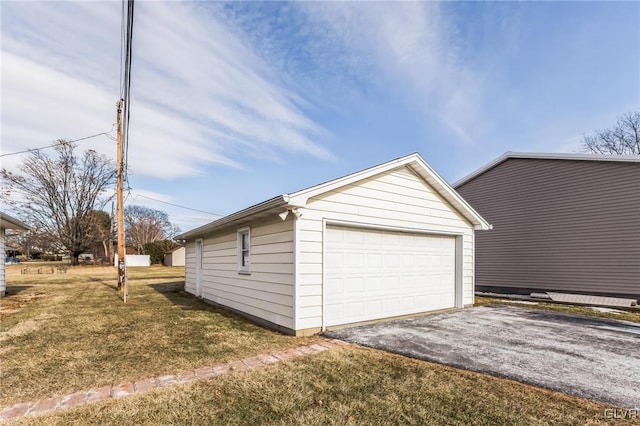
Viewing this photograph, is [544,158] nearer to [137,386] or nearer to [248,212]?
[248,212]

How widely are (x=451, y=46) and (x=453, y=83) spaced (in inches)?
74.7

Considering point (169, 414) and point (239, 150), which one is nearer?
point (169, 414)

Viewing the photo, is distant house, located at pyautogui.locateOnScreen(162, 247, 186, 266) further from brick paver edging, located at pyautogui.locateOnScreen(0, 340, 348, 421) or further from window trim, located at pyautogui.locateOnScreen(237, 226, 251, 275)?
brick paver edging, located at pyautogui.locateOnScreen(0, 340, 348, 421)

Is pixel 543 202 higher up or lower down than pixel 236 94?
lower down

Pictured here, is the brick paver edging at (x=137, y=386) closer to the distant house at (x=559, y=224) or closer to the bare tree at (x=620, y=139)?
the distant house at (x=559, y=224)

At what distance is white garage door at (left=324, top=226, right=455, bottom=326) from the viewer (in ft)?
22.8

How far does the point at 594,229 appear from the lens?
1192 centimetres

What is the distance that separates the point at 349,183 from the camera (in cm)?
708

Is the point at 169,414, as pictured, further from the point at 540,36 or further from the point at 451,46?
the point at 540,36

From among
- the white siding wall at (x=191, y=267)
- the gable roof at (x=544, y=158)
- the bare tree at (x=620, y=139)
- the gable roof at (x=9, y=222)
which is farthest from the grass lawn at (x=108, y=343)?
the bare tree at (x=620, y=139)

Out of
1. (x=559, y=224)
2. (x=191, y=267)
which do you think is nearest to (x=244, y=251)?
(x=191, y=267)

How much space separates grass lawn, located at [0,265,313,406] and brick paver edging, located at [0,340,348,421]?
20cm

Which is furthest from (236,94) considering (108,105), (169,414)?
(169,414)

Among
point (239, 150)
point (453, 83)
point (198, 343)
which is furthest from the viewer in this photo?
point (239, 150)
